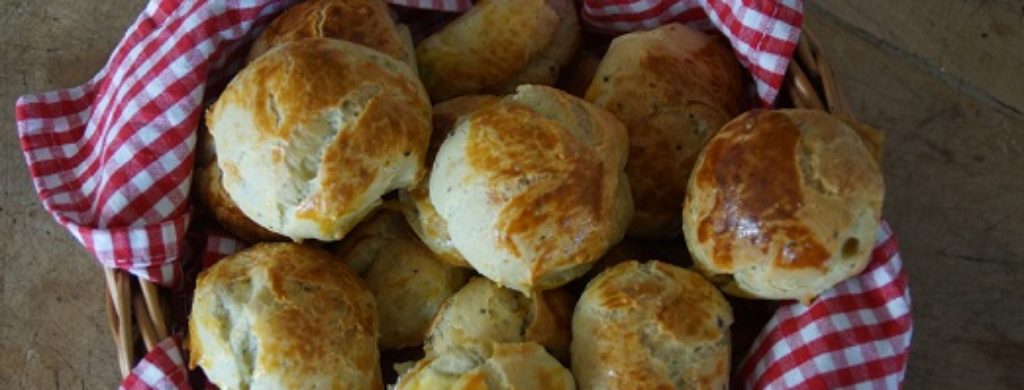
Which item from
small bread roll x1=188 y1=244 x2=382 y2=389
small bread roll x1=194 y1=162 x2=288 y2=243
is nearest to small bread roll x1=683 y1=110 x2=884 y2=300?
small bread roll x1=188 y1=244 x2=382 y2=389

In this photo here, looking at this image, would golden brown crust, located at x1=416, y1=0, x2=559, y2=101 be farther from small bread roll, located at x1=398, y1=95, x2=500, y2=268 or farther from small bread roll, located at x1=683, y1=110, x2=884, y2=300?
small bread roll, located at x1=683, y1=110, x2=884, y2=300

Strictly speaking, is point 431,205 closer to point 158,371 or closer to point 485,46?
point 485,46

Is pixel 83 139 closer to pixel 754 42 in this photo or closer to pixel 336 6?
pixel 336 6

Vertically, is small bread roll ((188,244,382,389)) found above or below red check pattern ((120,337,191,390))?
above

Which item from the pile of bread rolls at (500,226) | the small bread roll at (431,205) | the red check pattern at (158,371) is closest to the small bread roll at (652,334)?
the pile of bread rolls at (500,226)

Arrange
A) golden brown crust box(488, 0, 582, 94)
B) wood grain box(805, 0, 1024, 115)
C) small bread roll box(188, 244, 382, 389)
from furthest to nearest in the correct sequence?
wood grain box(805, 0, 1024, 115) → golden brown crust box(488, 0, 582, 94) → small bread roll box(188, 244, 382, 389)

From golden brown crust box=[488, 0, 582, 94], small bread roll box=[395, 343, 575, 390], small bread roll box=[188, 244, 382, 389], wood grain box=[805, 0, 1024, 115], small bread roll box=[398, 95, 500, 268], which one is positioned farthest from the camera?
wood grain box=[805, 0, 1024, 115]

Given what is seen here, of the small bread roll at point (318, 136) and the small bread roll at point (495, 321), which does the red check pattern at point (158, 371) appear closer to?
the small bread roll at point (318, 136)
